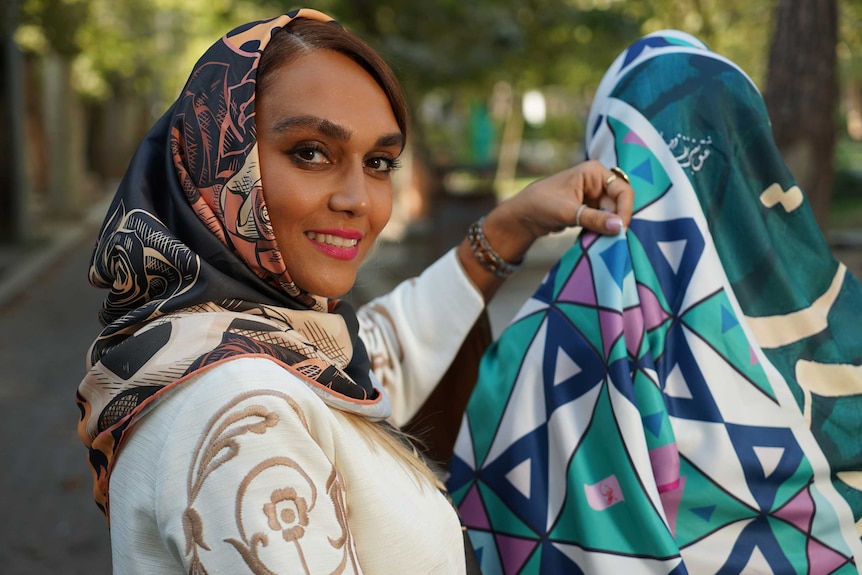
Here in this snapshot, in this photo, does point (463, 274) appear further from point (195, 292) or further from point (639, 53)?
point (195, 292)

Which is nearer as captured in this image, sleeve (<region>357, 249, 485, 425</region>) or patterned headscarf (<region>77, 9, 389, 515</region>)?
patterned headscarf (<region>77, 9, 389, 515</region>)

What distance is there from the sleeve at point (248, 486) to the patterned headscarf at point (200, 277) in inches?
2.6

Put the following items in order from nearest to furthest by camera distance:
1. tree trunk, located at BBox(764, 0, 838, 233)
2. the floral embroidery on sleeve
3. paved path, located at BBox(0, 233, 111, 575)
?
1. the floral embroidery on sleeve
2. paved path, located at BBox(0, 233, 111, 575)
3. tree trunk, located at BBox(764, 0, 838, 233)

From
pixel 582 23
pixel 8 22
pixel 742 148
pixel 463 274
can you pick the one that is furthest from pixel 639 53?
pixel 8 22

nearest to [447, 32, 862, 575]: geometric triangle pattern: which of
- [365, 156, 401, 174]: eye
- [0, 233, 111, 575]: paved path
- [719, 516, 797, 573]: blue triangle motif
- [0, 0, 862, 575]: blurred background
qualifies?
[719, 516, 797, 573]: blue triangle motif

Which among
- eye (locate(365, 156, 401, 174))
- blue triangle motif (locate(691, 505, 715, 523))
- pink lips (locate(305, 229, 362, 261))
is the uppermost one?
eye (locate(365, 156, 401, 174))

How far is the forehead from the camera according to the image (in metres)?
1.55

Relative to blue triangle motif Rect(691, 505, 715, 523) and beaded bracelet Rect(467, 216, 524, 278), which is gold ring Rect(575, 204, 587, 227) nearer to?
beaded bracelet Rect(467, 216, 524, 278)

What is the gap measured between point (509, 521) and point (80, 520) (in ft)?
11.0

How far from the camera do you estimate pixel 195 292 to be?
143 centimetres

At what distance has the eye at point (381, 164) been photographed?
1.70 m

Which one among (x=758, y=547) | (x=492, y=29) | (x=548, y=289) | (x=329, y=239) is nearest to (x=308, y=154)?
(x=329, y=239)

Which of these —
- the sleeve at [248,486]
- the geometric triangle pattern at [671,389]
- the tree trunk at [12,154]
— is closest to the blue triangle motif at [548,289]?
the geometric triangle pattern at [671,389]

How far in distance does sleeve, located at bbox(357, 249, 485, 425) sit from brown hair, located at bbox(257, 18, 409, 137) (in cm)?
75
